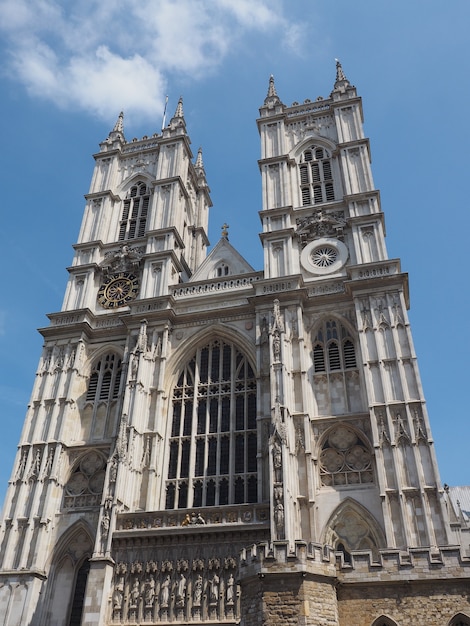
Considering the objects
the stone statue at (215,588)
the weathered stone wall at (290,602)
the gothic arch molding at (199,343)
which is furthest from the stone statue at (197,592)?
the gothic arch molding at (199,343)

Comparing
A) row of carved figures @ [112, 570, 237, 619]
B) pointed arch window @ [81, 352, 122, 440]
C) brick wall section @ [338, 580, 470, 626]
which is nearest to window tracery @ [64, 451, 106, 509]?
pointed arch window @ [81, 352, 122, 440]

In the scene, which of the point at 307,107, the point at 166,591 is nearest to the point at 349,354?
the point at 166,591

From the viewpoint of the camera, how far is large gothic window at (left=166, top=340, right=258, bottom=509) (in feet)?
80.6

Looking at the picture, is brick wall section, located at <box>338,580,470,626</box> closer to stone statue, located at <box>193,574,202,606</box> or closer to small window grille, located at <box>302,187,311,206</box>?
stone statue, located at <box>193,574,202,606</box>

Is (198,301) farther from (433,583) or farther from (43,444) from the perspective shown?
(433,583)

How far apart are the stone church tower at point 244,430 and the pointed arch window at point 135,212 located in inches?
7.3

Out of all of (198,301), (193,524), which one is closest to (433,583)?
(193,524)

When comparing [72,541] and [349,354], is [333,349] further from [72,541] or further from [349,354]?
[72,541]

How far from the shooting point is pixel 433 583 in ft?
48.6

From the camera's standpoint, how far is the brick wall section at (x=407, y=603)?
14336 mm

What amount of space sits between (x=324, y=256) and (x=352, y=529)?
1370cm

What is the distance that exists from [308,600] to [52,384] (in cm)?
1866

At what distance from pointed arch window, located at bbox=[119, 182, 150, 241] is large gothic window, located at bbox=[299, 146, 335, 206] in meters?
9.79

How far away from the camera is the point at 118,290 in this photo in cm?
3259
